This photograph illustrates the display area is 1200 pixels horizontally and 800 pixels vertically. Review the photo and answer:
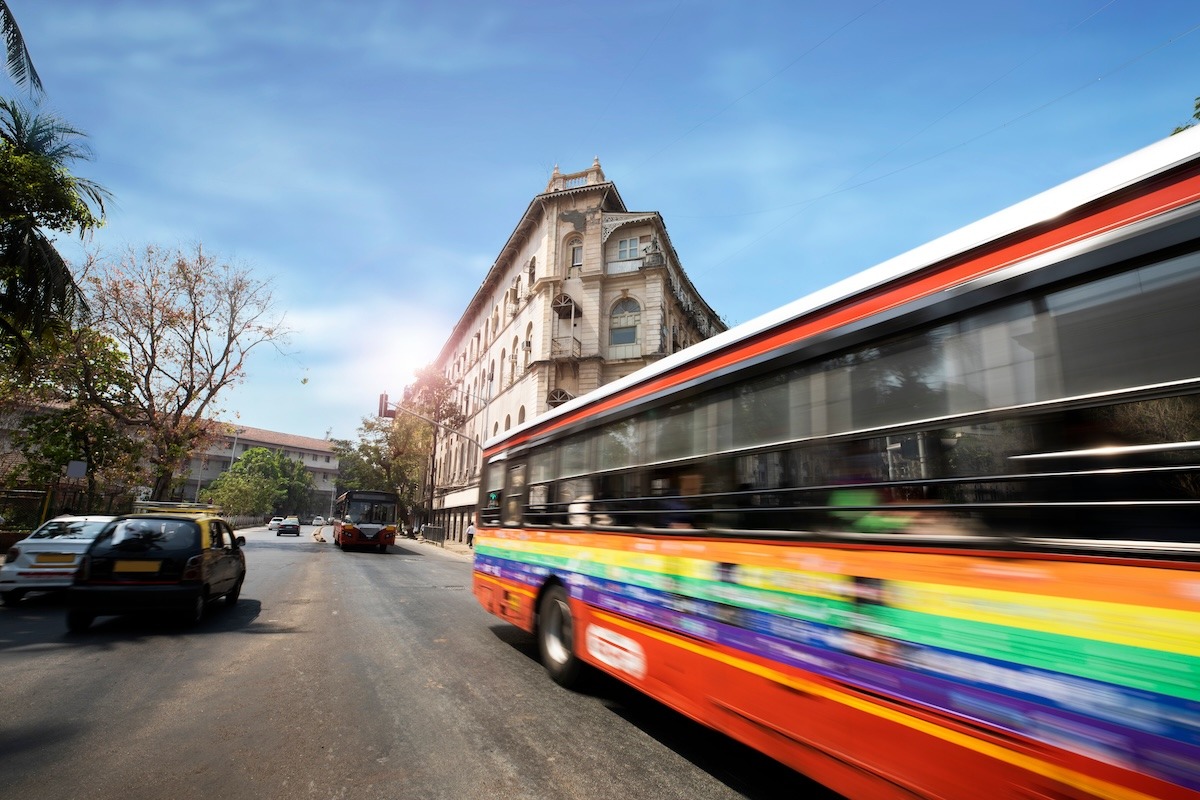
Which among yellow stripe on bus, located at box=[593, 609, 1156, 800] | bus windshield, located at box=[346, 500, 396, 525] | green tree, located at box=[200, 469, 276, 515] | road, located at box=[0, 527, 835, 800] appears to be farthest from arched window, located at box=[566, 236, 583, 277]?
green tree, located at box=[200, 469, 276, 515]

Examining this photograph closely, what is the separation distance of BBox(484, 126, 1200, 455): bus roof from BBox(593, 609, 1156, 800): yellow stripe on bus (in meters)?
2.02

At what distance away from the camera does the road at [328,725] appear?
358cm

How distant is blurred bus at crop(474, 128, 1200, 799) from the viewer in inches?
77.3

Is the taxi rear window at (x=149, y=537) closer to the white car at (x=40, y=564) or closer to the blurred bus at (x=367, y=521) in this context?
the white car at (x=40, y=564)

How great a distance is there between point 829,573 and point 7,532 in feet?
76.2

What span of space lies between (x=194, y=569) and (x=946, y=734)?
9.01 metres

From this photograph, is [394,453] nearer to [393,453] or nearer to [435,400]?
[393,453]

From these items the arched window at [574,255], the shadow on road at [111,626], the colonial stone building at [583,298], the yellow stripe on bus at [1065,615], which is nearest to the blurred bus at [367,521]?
the colonial stone building at [583,298]

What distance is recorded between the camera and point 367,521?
100.0ft

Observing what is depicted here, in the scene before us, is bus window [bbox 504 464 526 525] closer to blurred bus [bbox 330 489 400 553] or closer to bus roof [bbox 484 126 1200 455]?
bus roof [bbox 484 126 1200 455]

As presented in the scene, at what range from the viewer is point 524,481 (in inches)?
304

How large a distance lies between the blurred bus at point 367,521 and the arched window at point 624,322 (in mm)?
14600

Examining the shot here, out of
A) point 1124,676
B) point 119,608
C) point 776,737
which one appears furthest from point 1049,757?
point 119,608

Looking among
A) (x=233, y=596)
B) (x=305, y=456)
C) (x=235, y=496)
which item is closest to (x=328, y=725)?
(x=233, y=596)
